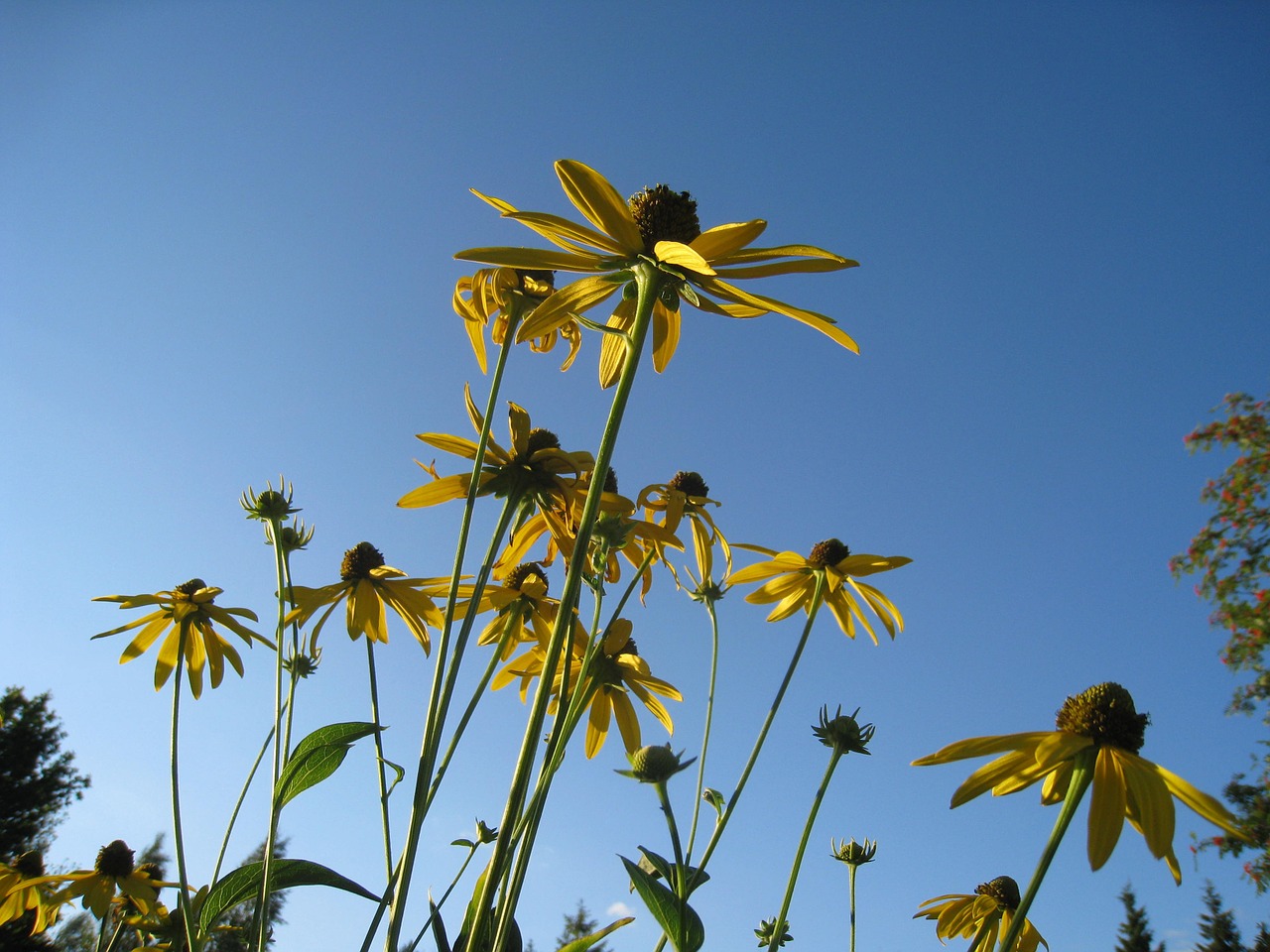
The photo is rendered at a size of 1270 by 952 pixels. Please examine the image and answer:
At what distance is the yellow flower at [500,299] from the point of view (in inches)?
64.4

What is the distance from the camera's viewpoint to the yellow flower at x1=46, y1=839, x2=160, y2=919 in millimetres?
3484

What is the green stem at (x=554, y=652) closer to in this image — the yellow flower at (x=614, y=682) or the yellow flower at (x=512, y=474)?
the yellow flower at (x=512, y=474)

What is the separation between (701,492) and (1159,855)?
2.06 metres

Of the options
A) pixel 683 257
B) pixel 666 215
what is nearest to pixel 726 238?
pixel 683 257

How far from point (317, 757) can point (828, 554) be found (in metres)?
1.94

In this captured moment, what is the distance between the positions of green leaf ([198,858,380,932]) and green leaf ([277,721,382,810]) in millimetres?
103

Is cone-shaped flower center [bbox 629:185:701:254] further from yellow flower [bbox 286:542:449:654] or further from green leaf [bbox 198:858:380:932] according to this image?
green leaf [bbox 198:858:380:932]

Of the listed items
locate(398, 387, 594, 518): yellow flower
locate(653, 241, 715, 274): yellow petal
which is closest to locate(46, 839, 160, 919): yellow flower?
locate(398, 387, 594, 518): yellow flower

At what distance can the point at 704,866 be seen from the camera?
4.83ft

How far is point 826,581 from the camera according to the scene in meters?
2.70

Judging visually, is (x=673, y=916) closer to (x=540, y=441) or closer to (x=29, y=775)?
(x=540, y=441)

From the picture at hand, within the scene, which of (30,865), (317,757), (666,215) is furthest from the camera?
(30,865)

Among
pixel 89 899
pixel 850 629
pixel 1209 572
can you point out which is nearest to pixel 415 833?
pixel 850 629

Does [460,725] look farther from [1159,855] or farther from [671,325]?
[1159,855]
